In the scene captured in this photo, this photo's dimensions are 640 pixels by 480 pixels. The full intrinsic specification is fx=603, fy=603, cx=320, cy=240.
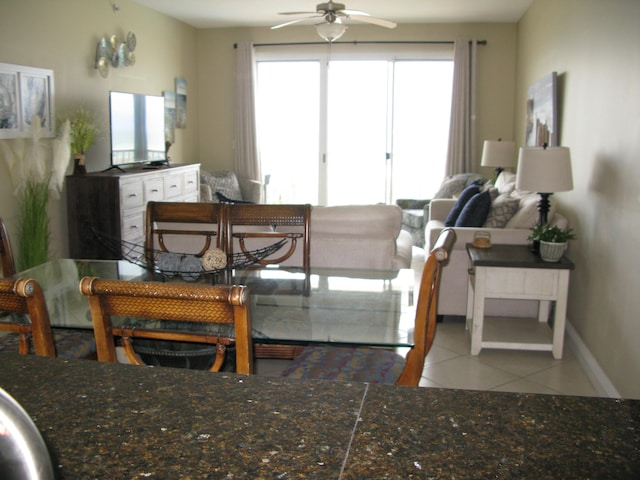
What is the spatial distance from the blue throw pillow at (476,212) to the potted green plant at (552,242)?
702 mm

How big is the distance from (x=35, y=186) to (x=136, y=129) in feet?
5.53

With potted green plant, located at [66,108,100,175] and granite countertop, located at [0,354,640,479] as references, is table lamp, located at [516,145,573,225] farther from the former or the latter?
potted green plant, located at [66,108,100,175]

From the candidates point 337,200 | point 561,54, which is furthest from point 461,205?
point 337,200

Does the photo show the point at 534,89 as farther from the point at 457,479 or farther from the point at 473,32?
the point at 457,479

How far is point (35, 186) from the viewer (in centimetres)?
443

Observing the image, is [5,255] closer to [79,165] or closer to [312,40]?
[79,165]

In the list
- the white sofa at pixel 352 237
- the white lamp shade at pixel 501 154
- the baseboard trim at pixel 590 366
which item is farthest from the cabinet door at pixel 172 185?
the baseboard trim at pixel 590 366

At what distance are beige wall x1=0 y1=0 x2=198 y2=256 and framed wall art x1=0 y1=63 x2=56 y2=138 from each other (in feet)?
0.31

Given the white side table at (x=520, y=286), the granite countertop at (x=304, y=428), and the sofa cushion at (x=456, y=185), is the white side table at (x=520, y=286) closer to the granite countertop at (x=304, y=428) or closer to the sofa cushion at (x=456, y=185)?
the granite countertop at (x=304, y=428)

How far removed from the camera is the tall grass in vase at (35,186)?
13.9 ft

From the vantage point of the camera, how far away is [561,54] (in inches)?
192

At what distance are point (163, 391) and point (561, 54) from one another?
483 cm

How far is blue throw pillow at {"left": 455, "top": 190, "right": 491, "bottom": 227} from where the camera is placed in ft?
14.3

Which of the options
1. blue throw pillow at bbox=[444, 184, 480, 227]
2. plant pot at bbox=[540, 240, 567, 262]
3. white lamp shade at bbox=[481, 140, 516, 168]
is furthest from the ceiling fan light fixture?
plant pot at bbox=[540, 240, 567, 262]
